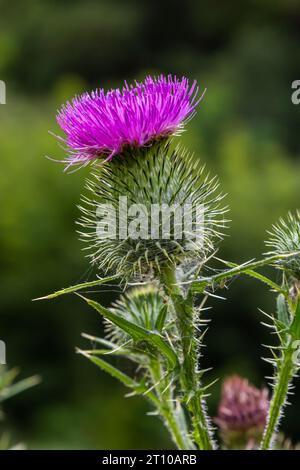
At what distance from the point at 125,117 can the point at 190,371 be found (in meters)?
1.02

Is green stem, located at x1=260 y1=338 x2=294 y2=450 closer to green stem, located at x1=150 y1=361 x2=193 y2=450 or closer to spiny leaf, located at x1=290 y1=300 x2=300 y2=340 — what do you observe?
spiny leaf, located at x1=290 y1=300 x2=300 y2=340

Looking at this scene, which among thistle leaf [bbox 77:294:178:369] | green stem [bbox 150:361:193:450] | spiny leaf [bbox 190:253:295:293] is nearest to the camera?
spiny leaf [bbox 190:253:295:293]

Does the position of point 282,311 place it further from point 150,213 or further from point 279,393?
point 150,213

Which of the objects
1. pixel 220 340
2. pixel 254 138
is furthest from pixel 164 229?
pixel 254 138

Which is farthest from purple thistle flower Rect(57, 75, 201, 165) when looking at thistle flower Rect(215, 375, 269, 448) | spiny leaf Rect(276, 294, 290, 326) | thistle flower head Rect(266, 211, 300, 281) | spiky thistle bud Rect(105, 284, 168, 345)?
thistle flower Rect(215, 375, 269, 448)

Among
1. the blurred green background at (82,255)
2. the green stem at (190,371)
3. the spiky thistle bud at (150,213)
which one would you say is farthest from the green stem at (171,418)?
the blurred green background at (82,255)

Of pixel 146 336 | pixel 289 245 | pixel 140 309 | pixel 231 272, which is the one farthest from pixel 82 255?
pixel 231 272

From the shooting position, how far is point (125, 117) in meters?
2.88

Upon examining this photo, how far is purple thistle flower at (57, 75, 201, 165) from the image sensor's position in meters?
2.89

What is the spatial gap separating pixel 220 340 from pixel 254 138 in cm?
1677

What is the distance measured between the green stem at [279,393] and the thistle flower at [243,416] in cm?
93

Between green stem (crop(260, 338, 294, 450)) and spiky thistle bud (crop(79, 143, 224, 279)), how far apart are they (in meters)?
0.55

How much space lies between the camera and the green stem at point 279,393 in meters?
2.78

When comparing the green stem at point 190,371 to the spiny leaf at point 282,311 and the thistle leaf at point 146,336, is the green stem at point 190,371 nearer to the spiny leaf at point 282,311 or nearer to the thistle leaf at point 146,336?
the thistle leaf at point 146,336
